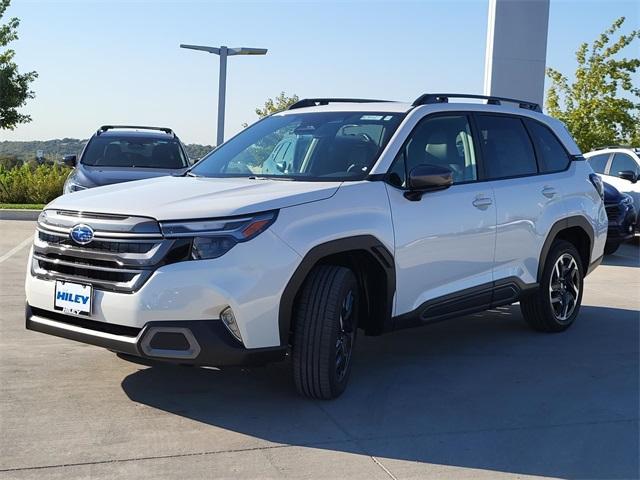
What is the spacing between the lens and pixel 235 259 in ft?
13.7

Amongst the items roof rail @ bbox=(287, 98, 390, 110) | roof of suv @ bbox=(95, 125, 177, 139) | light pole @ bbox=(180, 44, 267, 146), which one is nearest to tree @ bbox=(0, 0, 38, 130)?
light pole @ bbox=(180, 44, 267, 146)

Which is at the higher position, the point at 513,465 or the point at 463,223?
the point at 463,223

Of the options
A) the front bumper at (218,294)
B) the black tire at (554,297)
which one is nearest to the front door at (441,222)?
the black tire at (554,297)

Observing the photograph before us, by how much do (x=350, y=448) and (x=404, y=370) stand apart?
1.51 metres

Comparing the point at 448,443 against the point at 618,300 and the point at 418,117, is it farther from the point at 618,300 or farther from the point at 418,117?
the point at 618,300

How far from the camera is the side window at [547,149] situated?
6.62 m

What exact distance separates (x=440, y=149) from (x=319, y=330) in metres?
1.83

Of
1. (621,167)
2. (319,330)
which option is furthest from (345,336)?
(621,167)

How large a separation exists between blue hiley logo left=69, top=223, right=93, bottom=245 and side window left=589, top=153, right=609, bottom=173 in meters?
12.5

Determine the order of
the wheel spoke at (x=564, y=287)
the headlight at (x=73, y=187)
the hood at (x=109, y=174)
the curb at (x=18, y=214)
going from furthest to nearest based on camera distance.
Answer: the curb at (x=18, y=214) → the headlight at (x=73, y=187) → the hood at (x=109, y=174) → the wheel spoke at (x=564, y=287)

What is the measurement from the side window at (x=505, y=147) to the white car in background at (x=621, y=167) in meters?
8.05

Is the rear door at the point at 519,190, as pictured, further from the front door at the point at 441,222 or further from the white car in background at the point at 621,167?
the white car in background at the point at 621,167

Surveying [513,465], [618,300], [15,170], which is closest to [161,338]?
[513,465]

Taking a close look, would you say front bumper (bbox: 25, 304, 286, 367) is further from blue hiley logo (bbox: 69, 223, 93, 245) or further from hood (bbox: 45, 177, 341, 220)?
hood (bbox: 45, 177, 341, 220)
